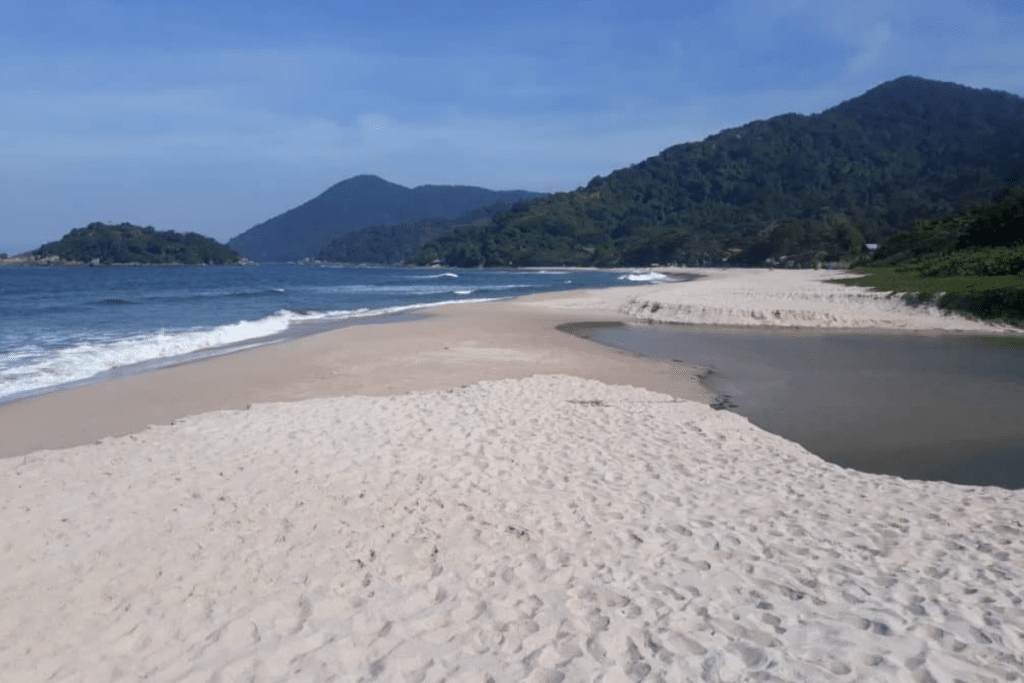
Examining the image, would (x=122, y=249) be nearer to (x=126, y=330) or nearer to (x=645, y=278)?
(x=645, y=278)

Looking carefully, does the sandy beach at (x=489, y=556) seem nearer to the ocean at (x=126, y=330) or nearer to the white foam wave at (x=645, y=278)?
the ocean at (x=126, y=330)

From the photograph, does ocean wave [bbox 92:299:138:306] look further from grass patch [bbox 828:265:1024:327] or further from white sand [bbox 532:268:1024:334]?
grass patch [bbox 828:265:1024:327]

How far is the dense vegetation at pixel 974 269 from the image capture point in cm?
2211

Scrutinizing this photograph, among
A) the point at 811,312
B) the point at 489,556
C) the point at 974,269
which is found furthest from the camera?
the point at 974,269

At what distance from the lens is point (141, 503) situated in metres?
5.84

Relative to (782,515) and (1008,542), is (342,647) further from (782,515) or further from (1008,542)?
(1008,542)

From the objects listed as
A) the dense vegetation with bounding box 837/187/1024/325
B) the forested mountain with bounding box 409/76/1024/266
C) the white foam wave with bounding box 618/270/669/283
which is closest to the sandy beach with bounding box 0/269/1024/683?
the dense vegetation with bounding box 837/187/1024/325

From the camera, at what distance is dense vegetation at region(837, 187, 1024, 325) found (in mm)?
22109

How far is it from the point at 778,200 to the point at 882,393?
16322 centimetres

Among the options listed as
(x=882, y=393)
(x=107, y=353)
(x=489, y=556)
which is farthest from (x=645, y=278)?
(x=489, y=556)

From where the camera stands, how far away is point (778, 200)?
16112 cm

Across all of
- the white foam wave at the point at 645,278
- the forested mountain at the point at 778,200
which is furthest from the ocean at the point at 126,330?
the forested mountain at the point at 778,200

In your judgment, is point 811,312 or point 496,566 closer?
point 496,566

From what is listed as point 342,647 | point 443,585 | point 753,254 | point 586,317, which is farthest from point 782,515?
point 753,254
